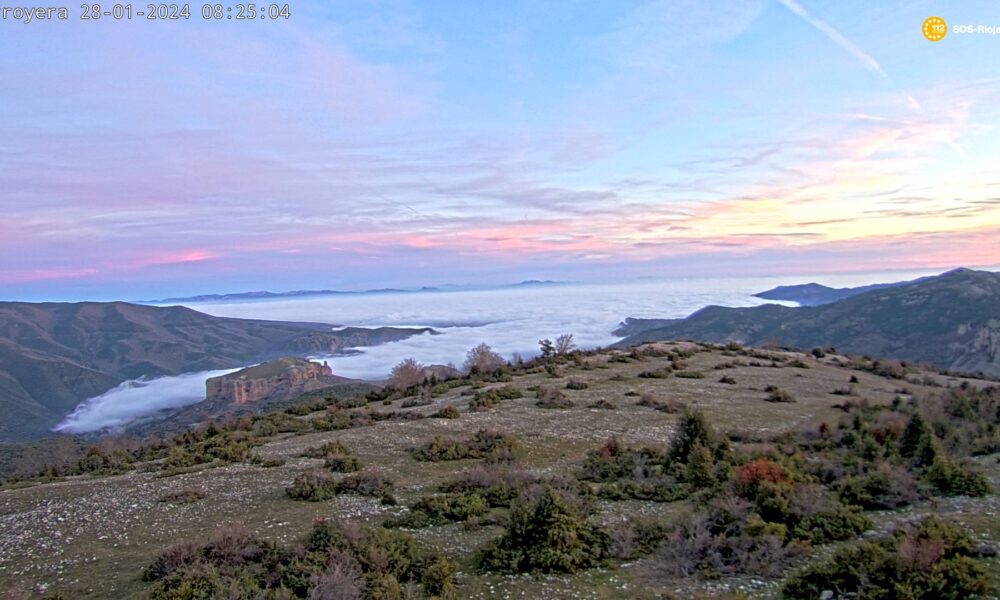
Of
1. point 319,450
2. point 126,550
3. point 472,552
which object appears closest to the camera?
point 472,552

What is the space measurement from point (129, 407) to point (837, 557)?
189 m

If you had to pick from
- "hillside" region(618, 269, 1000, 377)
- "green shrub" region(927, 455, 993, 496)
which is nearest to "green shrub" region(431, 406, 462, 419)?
"green shrub" region(927, 455, 993, 496)

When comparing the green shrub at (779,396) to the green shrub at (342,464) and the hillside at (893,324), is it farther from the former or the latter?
the hillside at (893,324)

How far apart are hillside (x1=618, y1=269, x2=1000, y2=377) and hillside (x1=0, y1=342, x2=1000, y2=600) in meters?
64.7

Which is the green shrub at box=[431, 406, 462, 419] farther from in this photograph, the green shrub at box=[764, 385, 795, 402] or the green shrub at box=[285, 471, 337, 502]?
the green shrub at box=[764, 385, 795, 402]

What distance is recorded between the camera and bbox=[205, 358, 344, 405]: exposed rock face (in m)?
115

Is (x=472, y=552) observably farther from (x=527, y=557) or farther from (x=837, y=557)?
(x=837, y=557)

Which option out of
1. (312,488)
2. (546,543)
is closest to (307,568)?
(546,543)

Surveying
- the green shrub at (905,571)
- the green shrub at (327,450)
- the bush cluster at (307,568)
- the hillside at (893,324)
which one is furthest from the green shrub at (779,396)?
the hillside at (893,324)

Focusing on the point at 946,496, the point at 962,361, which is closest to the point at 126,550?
the point at 946,496

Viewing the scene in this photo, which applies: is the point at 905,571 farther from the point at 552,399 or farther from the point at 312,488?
the point at 552,399

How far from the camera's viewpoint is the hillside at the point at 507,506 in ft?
26.3

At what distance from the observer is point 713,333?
134125mm

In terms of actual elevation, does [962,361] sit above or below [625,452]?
below
